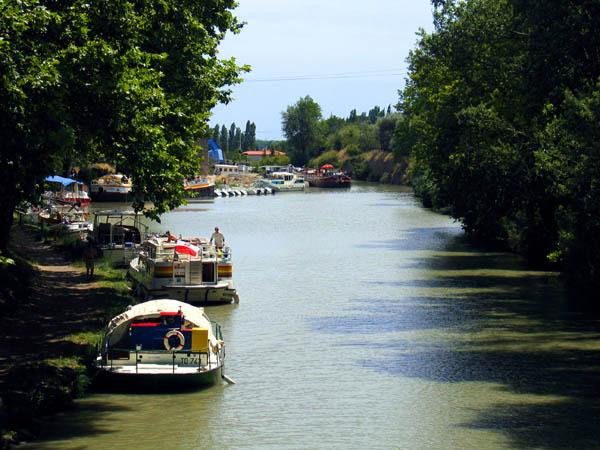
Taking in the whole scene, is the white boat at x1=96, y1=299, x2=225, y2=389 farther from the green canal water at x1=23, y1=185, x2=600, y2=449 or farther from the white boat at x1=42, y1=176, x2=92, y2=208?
the white boat at x1=42, y1=176, x2=92, y2=208

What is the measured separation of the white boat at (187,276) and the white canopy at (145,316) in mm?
11337

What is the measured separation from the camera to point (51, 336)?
30.5 metres

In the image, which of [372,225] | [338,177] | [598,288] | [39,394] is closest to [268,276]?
[598,288]

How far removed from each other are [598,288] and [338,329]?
12958 mm

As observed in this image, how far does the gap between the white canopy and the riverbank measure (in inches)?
37.9

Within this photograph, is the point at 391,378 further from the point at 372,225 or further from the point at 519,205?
the point at 372,225

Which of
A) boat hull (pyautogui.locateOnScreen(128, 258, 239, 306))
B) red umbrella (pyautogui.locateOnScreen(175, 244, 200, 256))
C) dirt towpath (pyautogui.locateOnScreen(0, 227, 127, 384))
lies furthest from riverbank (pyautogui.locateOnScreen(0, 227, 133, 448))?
red umbrella (pyautogui.locateOnScreen(175, 244, 200, 256))

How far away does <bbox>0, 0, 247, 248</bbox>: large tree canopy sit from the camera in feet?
72.5

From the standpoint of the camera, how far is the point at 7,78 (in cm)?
2117

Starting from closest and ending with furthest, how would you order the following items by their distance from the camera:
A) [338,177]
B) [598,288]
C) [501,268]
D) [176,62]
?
[176,62]
[598,288]
[501,268]
[338,177]

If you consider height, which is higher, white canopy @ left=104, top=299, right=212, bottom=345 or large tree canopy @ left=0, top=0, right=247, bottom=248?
large tree canopy @ left=0, top=0, right=247, bottom=248

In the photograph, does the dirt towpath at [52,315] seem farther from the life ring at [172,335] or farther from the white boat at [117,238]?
the life ring at [172,335]

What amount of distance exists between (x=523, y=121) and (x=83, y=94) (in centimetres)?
3121

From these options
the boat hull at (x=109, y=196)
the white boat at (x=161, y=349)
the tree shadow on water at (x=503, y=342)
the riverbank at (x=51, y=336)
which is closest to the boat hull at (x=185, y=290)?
the riverbank at (x=51, y=336)
